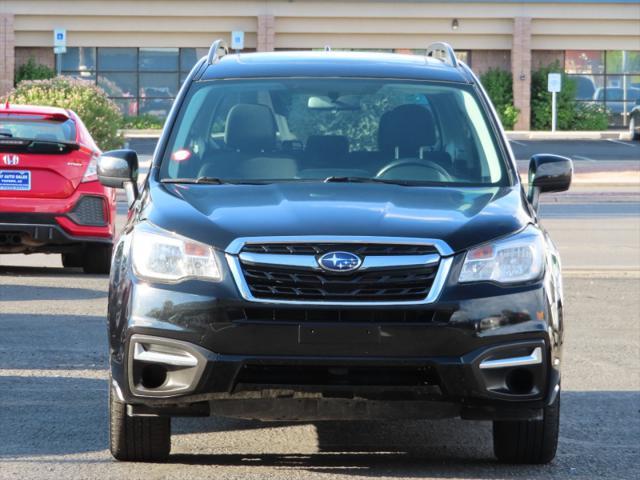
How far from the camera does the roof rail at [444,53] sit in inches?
328

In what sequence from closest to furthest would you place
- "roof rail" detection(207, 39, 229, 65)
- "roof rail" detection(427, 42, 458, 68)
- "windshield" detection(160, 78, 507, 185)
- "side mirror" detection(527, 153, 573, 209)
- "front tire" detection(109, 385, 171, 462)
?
"front tire" detection(109, 385, 171, 462), "windshield" detection(160, 78, 507, 185), "side mirror" detection(527, 153, 573, 209), "roof rail" detection(207, 39, 229, 65), "roof rail" detection(427, 42, 458, 68)

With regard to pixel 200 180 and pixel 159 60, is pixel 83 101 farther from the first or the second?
pixel 200 180

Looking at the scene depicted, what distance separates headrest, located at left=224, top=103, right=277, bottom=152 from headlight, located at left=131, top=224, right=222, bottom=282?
1.19m

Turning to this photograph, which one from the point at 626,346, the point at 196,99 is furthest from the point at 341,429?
the point at 626,346

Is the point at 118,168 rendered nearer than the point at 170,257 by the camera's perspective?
No

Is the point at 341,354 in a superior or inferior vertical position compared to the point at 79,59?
inferior

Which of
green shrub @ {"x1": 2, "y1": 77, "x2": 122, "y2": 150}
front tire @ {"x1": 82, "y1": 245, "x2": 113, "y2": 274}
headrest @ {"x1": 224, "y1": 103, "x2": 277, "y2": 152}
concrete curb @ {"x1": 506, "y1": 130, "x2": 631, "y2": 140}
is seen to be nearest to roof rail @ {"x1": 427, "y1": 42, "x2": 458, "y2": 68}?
headrest @ {"x1": 224, "y1": 103, "x2": 277, "y2": 152}

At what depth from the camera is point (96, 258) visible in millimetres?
14766

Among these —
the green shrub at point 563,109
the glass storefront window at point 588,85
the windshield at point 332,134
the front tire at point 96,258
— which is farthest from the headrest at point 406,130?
the glass storefront window at point 588,85

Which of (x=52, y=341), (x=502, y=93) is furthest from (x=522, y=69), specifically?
(x=52, y=341)

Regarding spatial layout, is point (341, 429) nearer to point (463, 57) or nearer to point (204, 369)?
Answer: point (204, 369)

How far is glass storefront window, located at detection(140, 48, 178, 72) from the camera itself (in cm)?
5212

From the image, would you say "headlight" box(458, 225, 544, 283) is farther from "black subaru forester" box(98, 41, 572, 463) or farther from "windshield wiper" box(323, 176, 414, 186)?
"windshield wiper" box(323, 176, 414, 186)

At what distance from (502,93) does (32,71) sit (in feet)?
50.2
